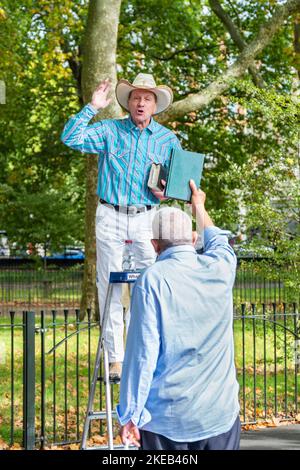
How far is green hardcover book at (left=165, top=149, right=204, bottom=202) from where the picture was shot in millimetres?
6391

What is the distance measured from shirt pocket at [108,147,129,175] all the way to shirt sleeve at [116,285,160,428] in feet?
8.98

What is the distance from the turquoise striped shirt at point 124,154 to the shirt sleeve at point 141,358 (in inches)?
105

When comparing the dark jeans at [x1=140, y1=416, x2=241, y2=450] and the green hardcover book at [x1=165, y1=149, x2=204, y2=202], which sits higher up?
the green hardcover book at [x1=165, y1=149, x2=204, y2=202]

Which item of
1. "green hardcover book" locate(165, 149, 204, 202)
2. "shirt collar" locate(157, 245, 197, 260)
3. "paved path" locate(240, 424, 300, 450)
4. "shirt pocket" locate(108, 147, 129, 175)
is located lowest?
"paved path" locate(240, 424, 300, 450)

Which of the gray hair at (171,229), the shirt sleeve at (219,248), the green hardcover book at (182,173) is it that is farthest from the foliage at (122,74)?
the gray hair at (171,229)

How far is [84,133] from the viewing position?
23.1 feet

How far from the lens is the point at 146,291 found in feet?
14.8

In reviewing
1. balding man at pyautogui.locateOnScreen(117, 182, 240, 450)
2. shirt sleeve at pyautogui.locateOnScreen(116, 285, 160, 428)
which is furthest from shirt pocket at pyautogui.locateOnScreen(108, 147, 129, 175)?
shirt sleeve at pyautogui.locateOnScreen(116, 285, 160, 428)

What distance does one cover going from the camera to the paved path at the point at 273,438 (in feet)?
28.3

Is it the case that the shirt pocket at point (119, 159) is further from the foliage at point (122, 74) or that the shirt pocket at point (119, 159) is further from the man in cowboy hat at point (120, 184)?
the foliage at point (122, 74)

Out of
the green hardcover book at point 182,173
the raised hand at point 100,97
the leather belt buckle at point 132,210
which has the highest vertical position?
the raised hand at point 100,97

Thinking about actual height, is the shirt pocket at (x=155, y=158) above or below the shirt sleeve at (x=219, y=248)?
above

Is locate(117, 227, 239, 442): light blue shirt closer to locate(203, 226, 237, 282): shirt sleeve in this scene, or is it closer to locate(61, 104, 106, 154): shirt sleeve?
locate(203, 226, 237, 282): shirt sleeve
